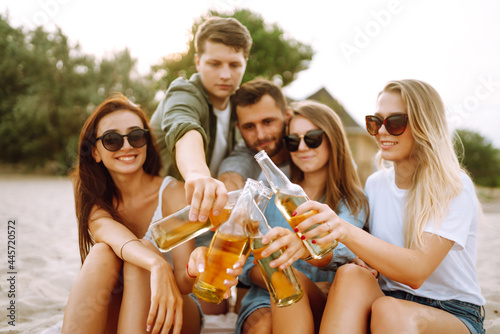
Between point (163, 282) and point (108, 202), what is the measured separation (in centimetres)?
102

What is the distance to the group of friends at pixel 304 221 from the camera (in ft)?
6.35

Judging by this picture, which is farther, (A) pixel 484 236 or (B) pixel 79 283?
(A) pixel 484 236

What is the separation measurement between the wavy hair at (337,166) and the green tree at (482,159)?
19461 mm

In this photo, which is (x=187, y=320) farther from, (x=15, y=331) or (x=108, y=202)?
(x=15, y=331)

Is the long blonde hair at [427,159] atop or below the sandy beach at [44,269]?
atop

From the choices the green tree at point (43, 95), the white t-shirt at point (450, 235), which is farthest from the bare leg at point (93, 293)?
the green tree at point (43, 95)

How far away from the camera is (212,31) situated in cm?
346

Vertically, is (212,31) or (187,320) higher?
(212,31)

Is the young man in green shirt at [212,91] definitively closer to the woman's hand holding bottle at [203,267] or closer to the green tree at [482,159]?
the woman's hand holding bottle at [203,267]

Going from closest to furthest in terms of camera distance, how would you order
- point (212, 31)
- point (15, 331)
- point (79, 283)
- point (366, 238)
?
1. point (366, 238)
2. point (79, 283)
3. point (15, 331)
4. point (212, 31)

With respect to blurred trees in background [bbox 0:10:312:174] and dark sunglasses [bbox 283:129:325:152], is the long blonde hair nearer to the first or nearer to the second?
dark sunglasses [bbox 283:129:325:152]

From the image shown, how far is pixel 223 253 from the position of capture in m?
1.67

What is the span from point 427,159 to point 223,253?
4.88 feet


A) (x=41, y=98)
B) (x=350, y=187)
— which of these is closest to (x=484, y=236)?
(x=350, y=187)
